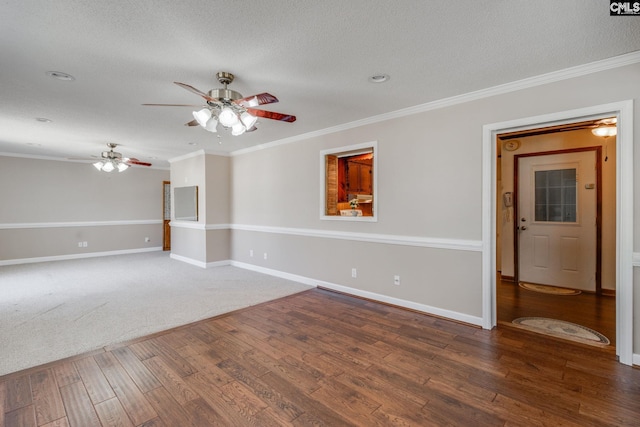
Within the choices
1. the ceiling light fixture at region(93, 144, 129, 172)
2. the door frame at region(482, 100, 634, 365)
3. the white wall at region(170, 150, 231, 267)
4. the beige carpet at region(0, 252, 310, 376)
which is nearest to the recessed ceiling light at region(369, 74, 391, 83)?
the door frame at region(482, 100, 634, 365)

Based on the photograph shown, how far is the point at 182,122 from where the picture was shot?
4.25 m

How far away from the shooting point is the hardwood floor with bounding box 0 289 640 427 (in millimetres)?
1905

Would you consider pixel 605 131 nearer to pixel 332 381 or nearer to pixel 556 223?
pixel 556 223

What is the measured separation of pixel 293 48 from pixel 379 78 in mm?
939

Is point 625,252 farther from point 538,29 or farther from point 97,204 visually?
point 97,204

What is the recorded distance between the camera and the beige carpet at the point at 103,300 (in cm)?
298

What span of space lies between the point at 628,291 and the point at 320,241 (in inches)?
137

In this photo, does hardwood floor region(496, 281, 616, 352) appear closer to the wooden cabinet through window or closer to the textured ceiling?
the textured ceiling

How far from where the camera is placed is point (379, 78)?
9.30 feet

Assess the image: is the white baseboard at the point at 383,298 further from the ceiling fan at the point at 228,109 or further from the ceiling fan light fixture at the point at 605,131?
the ceiling fan light fixture at the point at 605,131

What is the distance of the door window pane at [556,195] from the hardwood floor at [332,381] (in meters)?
2.57

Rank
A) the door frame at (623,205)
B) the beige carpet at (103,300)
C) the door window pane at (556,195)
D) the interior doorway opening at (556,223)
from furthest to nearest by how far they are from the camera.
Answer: the door window pane at (556,195), the interior doorway opening at (556,223), the beige carpet at (103,300), the door frame at (623,205)

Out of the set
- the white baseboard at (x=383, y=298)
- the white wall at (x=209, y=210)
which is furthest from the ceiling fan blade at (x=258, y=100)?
the white wall at (x=209, y=210)

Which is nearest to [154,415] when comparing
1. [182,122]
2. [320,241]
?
[320,241]
